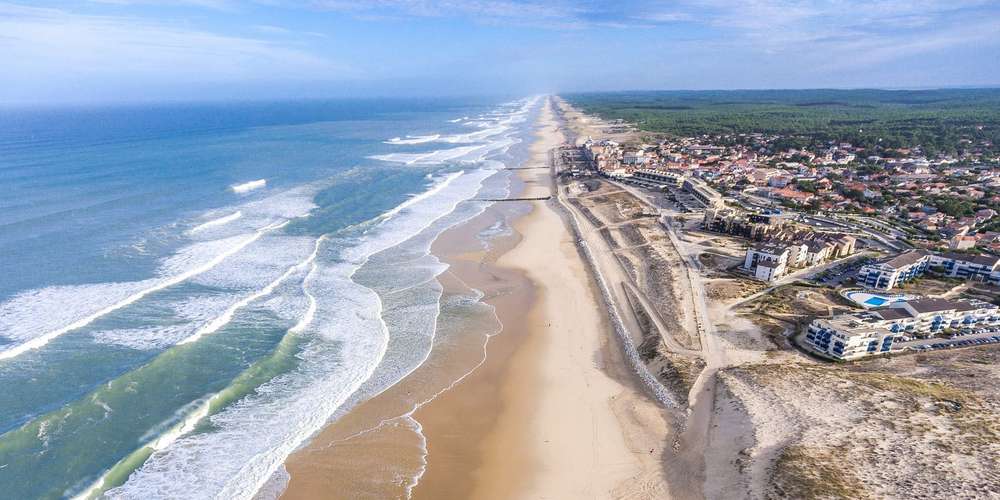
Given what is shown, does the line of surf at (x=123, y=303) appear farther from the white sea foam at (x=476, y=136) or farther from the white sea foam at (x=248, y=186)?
the white sea foam at (x=476, y=136)

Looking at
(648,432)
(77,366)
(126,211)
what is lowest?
(648,432)

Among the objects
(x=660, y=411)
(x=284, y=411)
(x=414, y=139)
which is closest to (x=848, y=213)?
(x=660, y=411)

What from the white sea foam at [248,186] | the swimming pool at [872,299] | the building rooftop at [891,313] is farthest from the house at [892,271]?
the white sea foam at [248,186]

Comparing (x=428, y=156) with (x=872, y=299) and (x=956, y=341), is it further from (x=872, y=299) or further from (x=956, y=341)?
(x=956, y=341)

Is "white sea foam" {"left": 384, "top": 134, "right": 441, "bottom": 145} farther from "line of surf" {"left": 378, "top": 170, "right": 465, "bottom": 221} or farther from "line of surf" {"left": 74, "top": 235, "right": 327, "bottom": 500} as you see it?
"line of surf" {"left": 74, "top": 235, "right": 327, "bottom": 500}

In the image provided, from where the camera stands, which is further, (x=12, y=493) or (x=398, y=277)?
(x=398, y=277)

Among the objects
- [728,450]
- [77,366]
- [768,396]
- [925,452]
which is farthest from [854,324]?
[77,366]

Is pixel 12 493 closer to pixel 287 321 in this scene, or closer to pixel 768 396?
pixel 287 321
